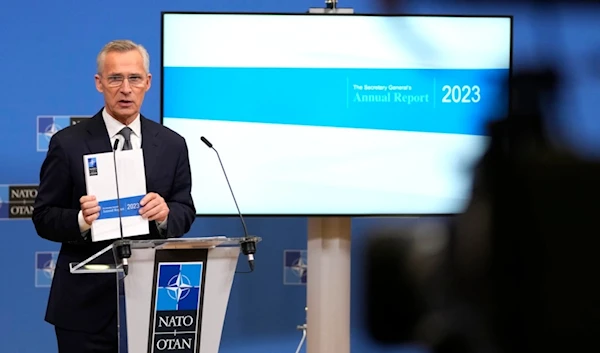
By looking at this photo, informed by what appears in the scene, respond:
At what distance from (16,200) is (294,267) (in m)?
1.43

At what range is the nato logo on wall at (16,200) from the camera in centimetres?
427

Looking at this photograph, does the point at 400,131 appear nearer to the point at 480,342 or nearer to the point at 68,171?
the point at 68,171

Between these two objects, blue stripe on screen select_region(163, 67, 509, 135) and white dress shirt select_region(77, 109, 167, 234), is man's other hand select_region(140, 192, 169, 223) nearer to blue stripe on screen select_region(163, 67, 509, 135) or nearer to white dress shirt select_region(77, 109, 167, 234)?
white dress shirt select_region(77, 109, 167, 234)

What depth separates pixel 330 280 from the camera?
3.92 m

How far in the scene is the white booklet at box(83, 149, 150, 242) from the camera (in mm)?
2258

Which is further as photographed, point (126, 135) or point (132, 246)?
point (126, 135)

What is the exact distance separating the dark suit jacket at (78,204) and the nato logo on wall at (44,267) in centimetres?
178

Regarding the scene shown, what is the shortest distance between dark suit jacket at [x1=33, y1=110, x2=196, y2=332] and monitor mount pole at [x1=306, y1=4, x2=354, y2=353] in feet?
4.25

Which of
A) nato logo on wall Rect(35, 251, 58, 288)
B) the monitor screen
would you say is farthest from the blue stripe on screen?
nato logo on wall Rect(35, 251, 58, 288)

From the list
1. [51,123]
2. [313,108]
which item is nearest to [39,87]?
[51,123]

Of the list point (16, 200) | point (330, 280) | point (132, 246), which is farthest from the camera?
point (16, 200)

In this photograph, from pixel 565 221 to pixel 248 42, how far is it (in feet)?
11.1

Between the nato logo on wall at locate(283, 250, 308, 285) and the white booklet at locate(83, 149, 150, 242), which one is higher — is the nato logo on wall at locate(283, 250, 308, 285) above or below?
below

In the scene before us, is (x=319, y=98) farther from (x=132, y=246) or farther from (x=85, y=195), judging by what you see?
(x=132, y=246)
